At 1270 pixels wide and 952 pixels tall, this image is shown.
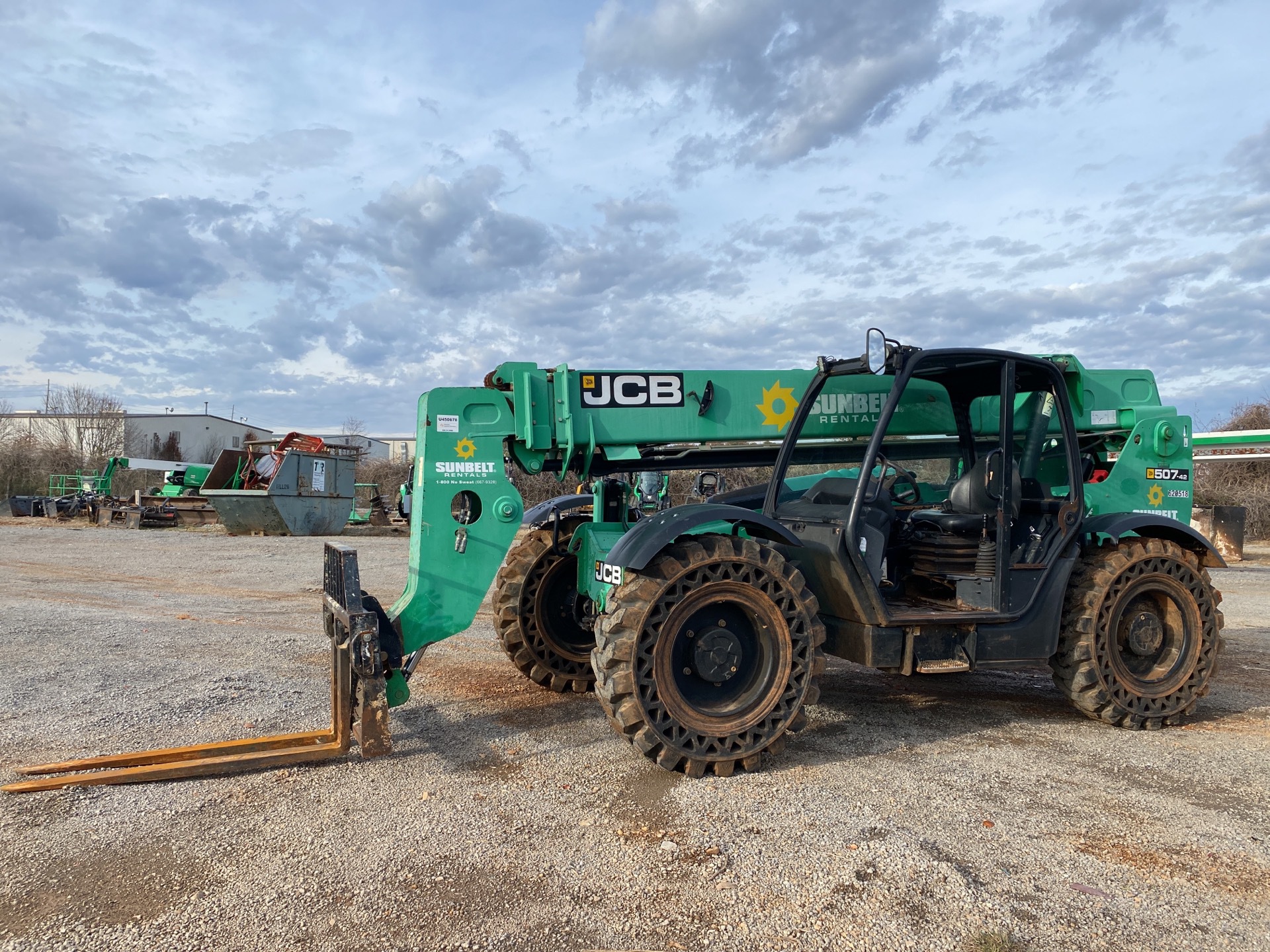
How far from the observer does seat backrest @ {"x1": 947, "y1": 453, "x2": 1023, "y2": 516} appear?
5504mm

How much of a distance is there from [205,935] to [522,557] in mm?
3618

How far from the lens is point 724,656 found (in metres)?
4.91

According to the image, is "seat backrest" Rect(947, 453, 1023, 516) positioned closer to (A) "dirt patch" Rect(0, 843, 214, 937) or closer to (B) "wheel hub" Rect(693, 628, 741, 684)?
(B) "wheel hub" Rect(693, 628, 741, 684)

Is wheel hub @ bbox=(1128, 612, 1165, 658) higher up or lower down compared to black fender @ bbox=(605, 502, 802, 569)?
lower down

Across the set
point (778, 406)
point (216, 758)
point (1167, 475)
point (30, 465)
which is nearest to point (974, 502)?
point (778, 406)

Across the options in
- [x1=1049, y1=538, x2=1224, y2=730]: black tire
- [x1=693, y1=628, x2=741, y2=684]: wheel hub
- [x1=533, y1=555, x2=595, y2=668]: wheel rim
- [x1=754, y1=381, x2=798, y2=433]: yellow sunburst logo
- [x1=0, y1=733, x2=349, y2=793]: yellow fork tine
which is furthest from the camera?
[x1=533, y1=555, x2=595, y2=668]: wheel rim

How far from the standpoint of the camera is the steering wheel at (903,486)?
6.23 m

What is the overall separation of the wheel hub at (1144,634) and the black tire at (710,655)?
2416 mm

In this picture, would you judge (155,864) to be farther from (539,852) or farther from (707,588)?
(707,588)

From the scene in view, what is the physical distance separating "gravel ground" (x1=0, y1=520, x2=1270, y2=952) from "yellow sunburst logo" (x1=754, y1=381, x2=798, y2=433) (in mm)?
2023

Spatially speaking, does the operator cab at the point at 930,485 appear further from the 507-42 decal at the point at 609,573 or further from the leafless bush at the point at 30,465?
the leafless bush at the point at 30,465

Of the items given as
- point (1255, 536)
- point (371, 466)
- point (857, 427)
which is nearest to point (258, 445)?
point (371, 466)

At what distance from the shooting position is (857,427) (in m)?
6.07

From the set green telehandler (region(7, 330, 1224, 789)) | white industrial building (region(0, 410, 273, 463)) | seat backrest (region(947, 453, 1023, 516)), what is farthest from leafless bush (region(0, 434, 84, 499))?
seat backrest (region(947, 453, 1023, 516))
